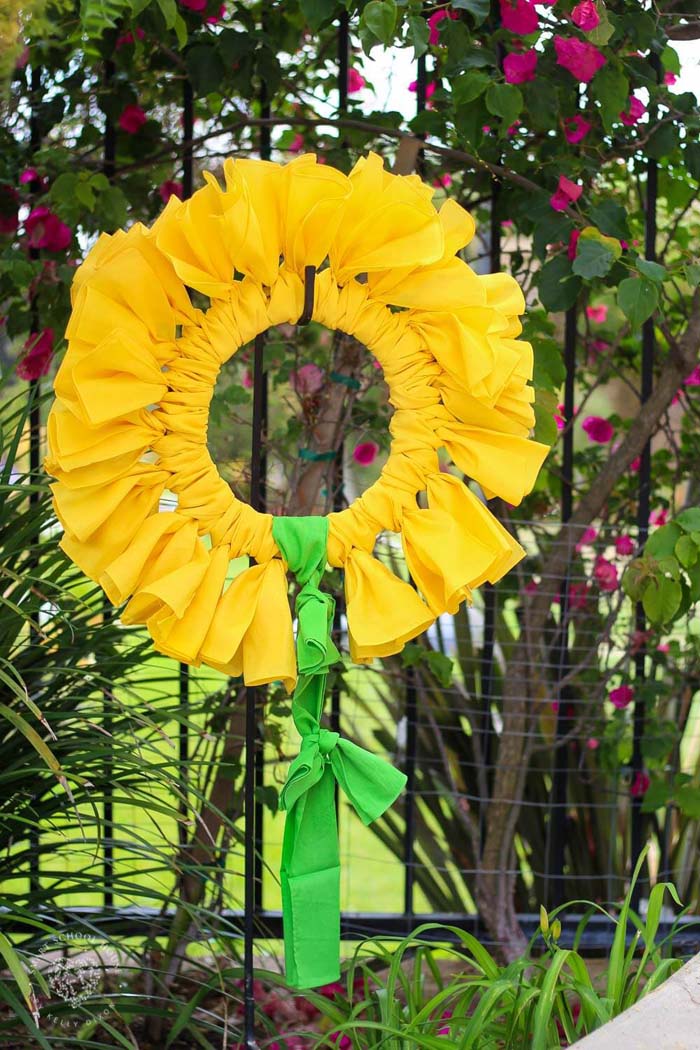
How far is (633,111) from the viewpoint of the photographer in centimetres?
174

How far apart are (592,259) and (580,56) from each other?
288mm

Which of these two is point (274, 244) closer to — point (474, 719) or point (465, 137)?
point (465, 137)

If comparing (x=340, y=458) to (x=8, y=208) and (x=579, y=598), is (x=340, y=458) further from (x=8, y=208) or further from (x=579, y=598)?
(x=8, y=208)

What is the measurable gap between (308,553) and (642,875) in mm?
Result: 1462

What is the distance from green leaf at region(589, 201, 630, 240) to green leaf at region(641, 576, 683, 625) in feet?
1.66

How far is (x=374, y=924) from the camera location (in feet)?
6.68

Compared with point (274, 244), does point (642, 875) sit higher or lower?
lower

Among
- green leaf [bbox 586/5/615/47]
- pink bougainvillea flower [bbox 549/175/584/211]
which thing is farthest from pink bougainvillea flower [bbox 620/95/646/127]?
green leaf [bbox 586/5/615/47]

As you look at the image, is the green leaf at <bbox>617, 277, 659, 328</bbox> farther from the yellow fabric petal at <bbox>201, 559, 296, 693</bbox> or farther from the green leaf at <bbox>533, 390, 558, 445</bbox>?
the yellow fabric petal at <bbox>201, 559, 296, 693</bbox>

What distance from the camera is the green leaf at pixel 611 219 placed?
1.68 meters

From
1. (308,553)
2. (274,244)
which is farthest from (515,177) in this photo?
(308,553)

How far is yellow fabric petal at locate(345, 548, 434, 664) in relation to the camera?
120cm

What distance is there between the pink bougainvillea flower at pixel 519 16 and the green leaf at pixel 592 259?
0.31 meters

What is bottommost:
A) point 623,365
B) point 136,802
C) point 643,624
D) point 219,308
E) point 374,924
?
point 374,924
